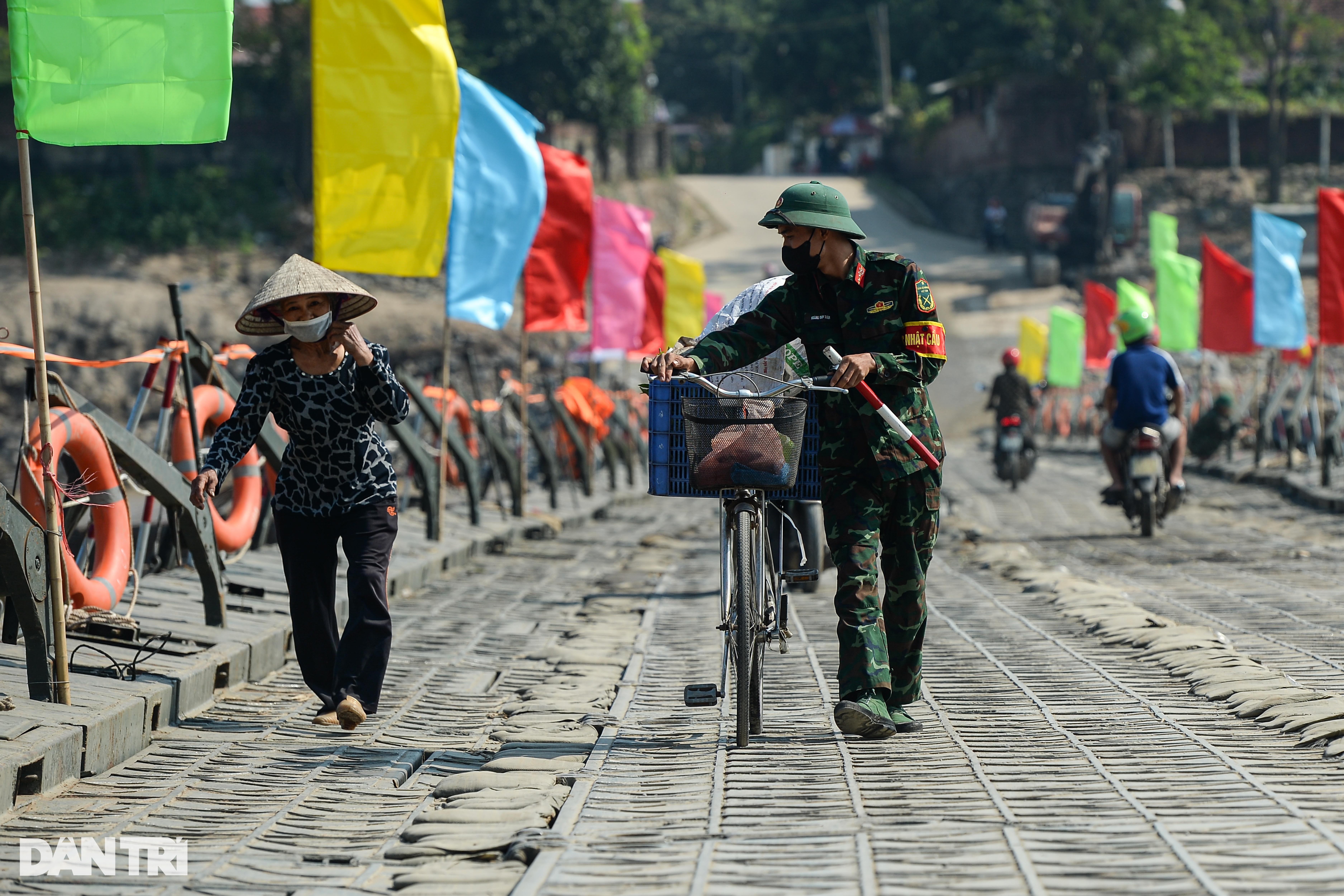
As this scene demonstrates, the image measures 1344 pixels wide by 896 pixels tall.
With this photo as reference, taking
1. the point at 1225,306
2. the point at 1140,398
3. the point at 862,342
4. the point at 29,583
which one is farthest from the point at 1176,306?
the point at 29,583

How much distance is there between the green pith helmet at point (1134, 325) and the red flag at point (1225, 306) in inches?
387

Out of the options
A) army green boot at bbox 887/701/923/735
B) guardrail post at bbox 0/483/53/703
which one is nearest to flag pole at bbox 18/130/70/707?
guardrail post at bbox 0/483/53/703

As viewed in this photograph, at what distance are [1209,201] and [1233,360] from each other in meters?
11.0

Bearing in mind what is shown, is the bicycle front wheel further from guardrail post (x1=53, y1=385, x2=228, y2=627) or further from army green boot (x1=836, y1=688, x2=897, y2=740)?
guardrail post (x1=53, y1=385, x2=228, y2=627)

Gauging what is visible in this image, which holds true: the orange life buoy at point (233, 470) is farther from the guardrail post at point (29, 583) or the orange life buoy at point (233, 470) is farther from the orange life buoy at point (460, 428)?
the orange life buoy at point (460, 428)

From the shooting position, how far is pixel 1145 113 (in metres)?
57.4

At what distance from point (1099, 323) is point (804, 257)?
28.8 metres

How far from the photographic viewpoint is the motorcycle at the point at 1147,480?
13.4 meters

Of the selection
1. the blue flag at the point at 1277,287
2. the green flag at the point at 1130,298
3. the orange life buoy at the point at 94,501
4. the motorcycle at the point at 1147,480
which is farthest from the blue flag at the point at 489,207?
the green flag at the point at 1130,298

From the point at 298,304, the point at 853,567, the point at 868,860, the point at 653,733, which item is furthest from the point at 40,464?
the point at 868,860

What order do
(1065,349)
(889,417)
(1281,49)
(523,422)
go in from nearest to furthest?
(889,417), (523,422), (1065,349), (1281,49)

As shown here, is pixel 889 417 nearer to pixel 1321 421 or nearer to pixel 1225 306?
pixel 1321 421

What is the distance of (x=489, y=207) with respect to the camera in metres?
12.7

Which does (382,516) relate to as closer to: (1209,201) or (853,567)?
(853,567)
